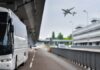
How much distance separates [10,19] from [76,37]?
165463mm

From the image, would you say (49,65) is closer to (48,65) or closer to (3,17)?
(48,65)

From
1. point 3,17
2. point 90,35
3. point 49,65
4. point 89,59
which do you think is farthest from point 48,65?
point 90,35

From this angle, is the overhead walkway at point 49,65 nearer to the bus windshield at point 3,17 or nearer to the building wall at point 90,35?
the bus windshield at point 3,17

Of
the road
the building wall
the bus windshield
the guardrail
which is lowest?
the road

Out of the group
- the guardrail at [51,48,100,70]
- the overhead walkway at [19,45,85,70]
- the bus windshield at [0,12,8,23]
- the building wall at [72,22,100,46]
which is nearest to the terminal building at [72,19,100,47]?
the building wall at [72,22,100,46]

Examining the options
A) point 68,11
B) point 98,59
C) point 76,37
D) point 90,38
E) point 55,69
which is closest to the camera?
point 98,59

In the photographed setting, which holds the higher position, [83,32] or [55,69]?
[83,32]

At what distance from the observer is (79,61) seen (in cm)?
2588

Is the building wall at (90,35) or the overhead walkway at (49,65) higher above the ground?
the building wall at (90,35)

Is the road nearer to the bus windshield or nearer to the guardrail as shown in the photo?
the guardrail

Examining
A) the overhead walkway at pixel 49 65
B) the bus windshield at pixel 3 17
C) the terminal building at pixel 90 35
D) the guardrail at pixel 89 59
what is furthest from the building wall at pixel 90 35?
the bus windshield at pixel 3 17

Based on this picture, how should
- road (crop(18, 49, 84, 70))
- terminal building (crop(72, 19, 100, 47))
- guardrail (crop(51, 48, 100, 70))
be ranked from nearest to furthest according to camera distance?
guardrail (crop(51, 48, 100, 70)) → road (crop(18, 49, 84, 70)) → terminal building (crop(72, 19, 100, 47))

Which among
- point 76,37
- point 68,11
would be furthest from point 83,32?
point 68,11

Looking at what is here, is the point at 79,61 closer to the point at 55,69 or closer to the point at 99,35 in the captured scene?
the point at 55,69
